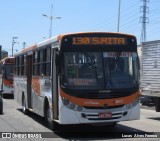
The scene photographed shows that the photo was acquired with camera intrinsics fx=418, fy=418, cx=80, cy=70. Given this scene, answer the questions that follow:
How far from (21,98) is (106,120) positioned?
8.91 metres

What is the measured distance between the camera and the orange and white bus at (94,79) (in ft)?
38.8

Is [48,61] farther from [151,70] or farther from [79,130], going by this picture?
[151,70]

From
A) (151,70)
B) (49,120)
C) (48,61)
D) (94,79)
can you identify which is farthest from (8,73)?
(94,79)

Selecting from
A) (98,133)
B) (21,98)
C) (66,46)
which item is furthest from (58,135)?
(21,98)

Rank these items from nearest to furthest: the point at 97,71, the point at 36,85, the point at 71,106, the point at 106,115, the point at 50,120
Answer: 1. the point at 71,106
2. the point at 106,115
3. the point at 97,71
4. the point at 50,120
5. the point at 36,85

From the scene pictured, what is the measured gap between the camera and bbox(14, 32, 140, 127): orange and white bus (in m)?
11.8

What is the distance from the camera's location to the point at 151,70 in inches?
699

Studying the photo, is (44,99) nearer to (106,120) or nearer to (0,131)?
(0,131)

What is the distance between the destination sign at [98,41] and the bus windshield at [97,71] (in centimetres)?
32

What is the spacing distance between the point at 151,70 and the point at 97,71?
6247 mm

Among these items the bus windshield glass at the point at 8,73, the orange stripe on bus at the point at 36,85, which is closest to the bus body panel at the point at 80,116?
the orange stripe on bus at the point at 36,85

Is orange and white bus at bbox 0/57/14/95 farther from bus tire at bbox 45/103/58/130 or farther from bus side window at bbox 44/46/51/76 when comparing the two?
bus tire at bbox 45/103/58/130

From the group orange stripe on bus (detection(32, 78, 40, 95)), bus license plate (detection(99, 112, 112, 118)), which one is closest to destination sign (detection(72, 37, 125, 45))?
bus license plate (detection(99, 112, 112, 118))

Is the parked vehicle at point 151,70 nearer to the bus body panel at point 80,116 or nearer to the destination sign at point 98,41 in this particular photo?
the destination sign at point 98,41
